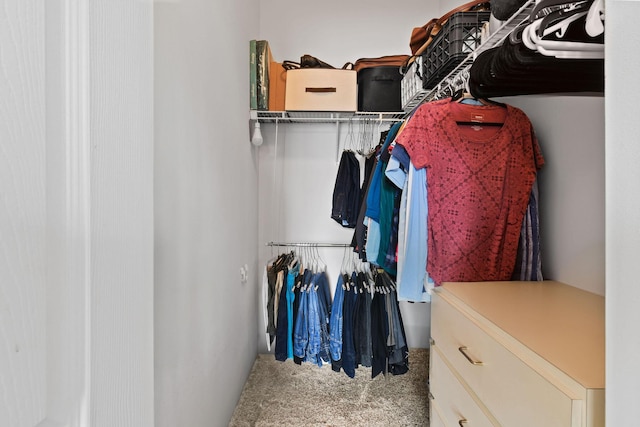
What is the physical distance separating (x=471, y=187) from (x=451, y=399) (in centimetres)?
79

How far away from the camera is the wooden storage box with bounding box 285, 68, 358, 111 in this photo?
2023 millimetres

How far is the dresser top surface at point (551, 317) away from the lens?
0.68 metres

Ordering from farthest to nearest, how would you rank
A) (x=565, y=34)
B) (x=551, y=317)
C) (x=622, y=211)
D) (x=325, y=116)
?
(x=325, y=116) → (x=551, y=317) → (x=565, y=34) → (x=622, y=211)

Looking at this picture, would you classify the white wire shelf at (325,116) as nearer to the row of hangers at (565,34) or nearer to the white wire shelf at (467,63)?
the white wire shelf at (467,63)

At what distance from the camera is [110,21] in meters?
0.39

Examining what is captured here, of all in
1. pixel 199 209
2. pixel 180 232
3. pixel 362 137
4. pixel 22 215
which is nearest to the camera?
pixel 22 215

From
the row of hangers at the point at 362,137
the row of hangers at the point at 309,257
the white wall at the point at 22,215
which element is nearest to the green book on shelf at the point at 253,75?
the row of hangers at the point at 362,137

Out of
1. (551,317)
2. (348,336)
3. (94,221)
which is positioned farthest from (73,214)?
(348,336)

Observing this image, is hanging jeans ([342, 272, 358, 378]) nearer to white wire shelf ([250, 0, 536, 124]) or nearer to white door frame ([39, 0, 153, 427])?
white wire shelf ([250, 0, 536, 124])

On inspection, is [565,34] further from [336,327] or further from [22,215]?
[336,327]

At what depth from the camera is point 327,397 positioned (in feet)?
6.22

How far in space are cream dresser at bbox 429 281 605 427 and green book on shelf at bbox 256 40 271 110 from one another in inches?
61.0

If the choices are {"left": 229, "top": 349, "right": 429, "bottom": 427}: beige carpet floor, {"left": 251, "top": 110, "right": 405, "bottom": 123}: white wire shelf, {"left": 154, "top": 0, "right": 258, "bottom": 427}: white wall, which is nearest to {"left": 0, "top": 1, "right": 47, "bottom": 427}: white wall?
{"left": 154, "top": 0, "right": 258, "bottom": 427}: white wall

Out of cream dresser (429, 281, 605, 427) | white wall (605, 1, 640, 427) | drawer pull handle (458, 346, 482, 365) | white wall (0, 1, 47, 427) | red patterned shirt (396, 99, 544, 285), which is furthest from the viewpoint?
red patterned shirt (396, 99, 544, 285)
